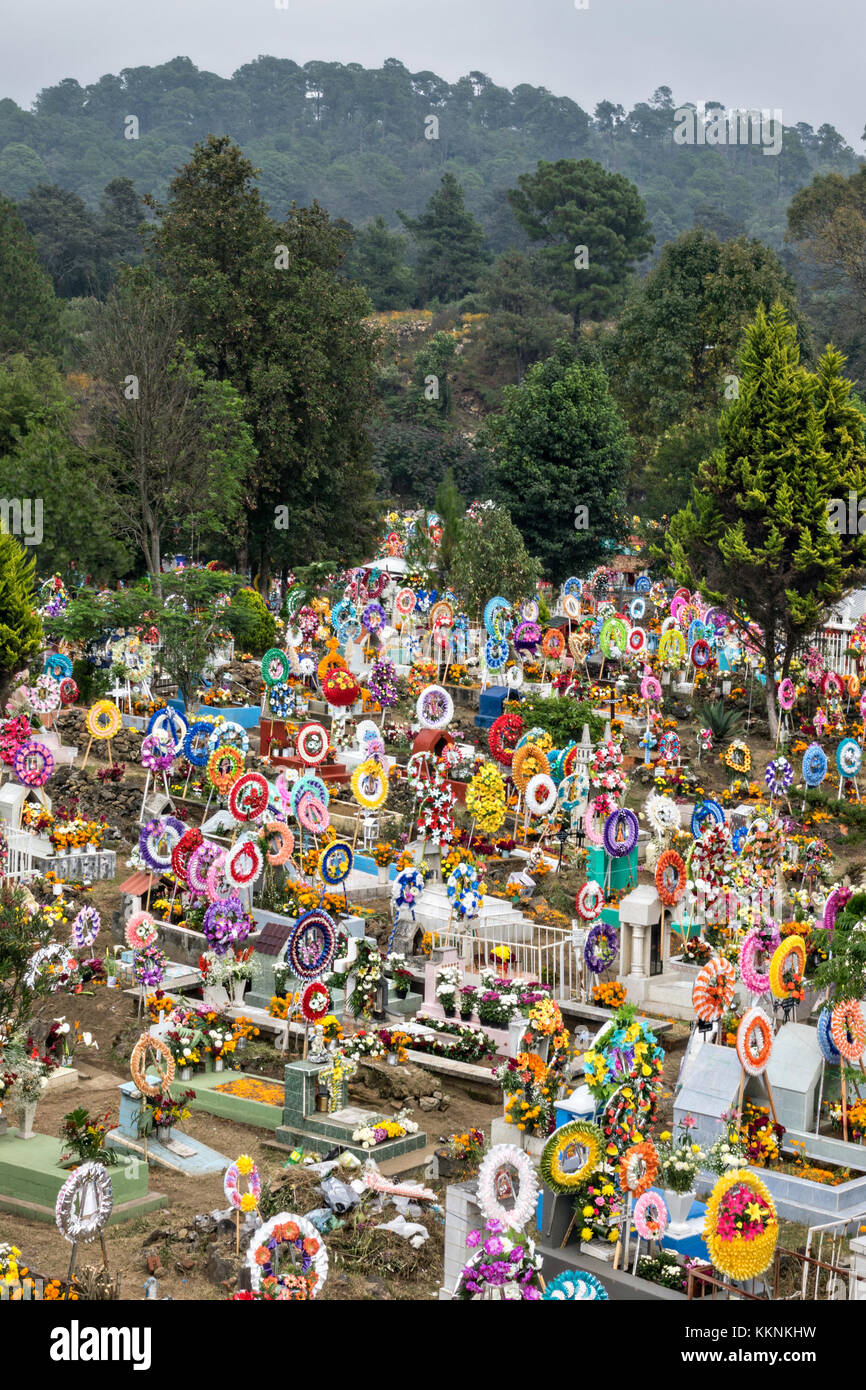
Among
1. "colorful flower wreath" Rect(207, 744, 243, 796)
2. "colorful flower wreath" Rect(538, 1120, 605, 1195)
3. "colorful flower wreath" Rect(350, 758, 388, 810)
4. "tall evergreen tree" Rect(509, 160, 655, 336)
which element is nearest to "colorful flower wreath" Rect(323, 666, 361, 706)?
"colorful flower wreath" Rect(207, 744, 243, 796)

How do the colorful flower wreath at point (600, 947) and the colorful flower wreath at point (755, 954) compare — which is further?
the colorful flower wreath at point (600, 947)

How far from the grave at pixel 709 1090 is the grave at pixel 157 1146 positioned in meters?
4.13

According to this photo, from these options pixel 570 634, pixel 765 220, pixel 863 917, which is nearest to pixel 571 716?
pixel 570 634

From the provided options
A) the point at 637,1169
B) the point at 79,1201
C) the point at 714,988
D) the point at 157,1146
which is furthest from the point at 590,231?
the point at 79,1201

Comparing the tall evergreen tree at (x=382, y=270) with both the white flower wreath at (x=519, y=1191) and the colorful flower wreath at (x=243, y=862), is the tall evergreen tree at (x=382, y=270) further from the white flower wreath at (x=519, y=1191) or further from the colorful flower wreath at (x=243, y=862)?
the white flower wreath at (x=519, y=1191)

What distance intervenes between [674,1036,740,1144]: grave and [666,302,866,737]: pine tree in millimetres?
15529

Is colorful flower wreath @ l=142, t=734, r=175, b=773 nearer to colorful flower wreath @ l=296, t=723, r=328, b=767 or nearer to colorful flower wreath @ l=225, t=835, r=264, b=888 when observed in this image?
colorful flower wreath @ l=296, t=723, r=328, b=767

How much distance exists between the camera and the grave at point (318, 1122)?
576 inches

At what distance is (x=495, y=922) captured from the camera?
2011 cm

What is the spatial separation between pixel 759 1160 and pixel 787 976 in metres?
2.04

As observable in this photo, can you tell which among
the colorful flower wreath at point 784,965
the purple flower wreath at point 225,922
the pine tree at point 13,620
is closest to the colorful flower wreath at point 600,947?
the colorful flower wreath at point 784,965

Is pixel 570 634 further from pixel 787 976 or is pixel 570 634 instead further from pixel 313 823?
→ pixel 787 976

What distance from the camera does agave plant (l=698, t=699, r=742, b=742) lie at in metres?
29.8

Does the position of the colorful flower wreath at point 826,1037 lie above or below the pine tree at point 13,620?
below
